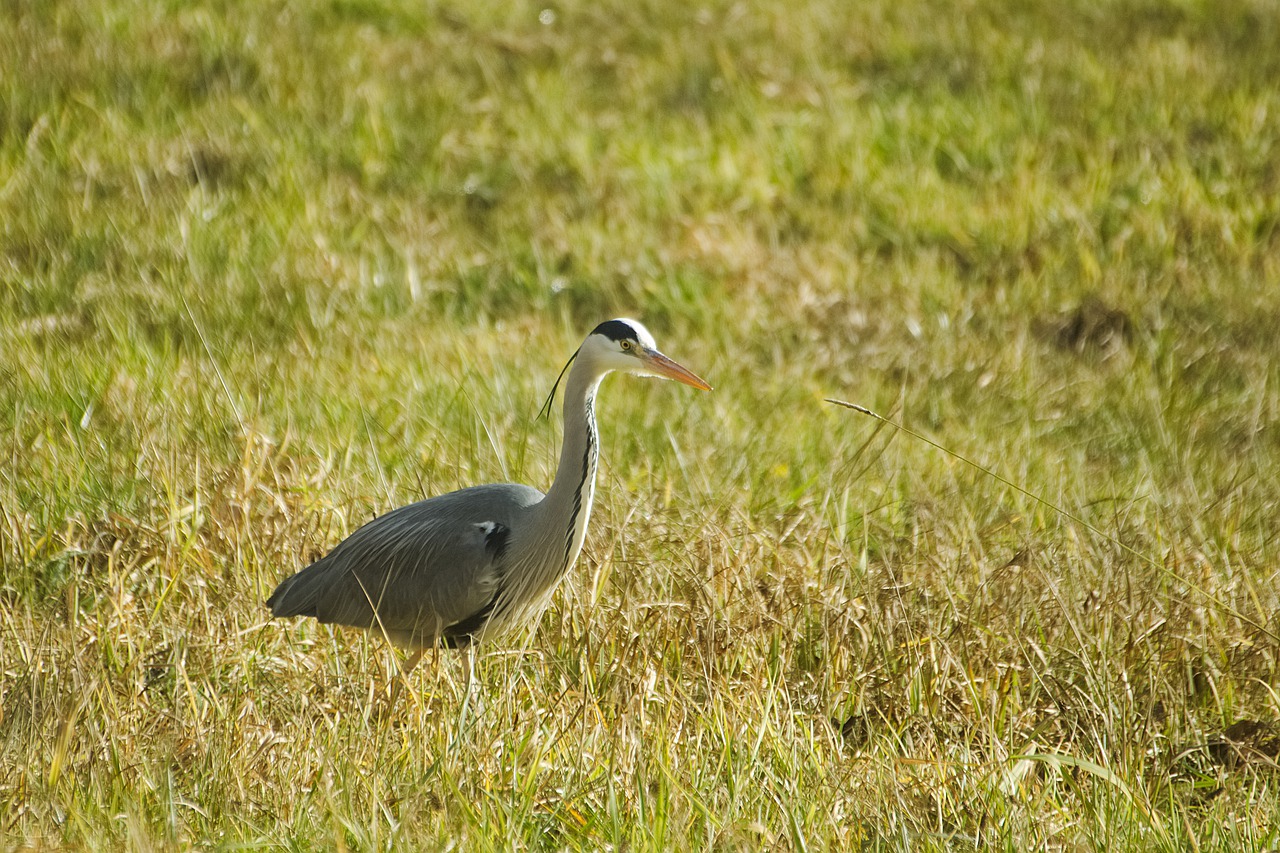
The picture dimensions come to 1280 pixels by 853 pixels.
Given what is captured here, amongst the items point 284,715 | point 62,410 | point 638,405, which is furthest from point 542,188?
point 284,715

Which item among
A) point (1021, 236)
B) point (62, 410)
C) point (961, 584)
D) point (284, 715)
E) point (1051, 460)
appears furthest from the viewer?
point (1021, 236)

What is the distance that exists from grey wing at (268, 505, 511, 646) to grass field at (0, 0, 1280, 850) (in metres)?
0.16

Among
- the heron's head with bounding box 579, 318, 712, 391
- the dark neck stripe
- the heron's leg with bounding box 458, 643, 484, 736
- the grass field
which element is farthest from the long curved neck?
the heron's leg with bounding box 458, 643, 484, 736

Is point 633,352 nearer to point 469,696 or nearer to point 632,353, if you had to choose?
point 632,353

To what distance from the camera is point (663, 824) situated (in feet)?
9.16

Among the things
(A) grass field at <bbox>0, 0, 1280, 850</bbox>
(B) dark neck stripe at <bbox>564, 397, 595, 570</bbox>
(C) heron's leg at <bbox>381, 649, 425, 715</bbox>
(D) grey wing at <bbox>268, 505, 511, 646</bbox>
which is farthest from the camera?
(D) grey wing at <bbox>268, 505, 511, 646</bbox>

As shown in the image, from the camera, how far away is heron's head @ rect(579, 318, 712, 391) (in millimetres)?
3889

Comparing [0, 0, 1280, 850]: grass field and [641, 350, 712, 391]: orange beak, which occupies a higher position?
[641, 350, 712, 391]: orange beak

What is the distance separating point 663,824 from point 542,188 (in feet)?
18.0

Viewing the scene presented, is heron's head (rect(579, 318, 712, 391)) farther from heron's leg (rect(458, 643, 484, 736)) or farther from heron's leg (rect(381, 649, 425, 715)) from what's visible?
heron's leg (rect(381, 649, 425, 715))

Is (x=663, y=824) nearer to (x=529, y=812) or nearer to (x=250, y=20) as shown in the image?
(x=529, y=812)

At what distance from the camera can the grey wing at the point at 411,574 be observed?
396 cm

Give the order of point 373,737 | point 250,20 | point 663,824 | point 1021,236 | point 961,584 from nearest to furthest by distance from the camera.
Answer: point 663,824 < point 373,737 < point 961,584 < point 1021,236 < point 250,20

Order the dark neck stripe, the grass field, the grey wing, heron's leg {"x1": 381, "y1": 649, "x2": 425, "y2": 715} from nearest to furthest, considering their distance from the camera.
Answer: the grass field < heron's leg {"x1": 381, "y1": 649, "x2": 425, "y2": 715} < the dark neck stripe < the grey wing
